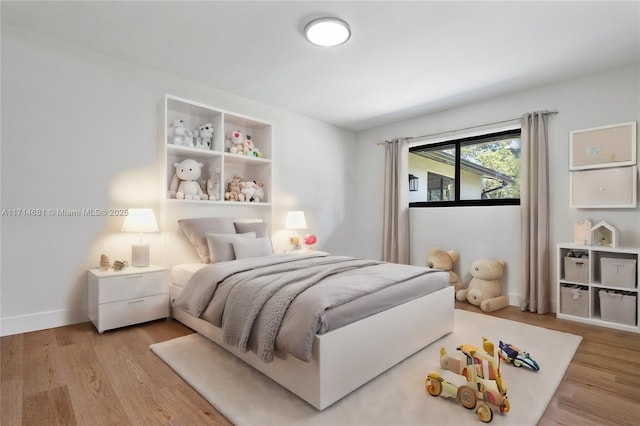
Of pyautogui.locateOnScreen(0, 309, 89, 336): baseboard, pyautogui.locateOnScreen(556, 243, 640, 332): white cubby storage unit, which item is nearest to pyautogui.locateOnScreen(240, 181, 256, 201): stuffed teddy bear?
pyautogui.locateOnScreen(0, 309, 89, 336): baseboard

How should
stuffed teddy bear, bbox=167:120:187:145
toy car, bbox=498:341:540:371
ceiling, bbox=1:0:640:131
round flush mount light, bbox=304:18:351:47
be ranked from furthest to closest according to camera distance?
1. stuffed teddy bear, bbox=167:120:187:145
2. round flush mount light, bbox=304:18:351:47
3. ceiling, bbox=1:0:640:131
4. toy car, bbox=498:341:540:371

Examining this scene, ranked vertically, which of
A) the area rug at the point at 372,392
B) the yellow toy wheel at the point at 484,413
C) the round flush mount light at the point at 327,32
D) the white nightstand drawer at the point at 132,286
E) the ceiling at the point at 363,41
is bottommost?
the area rug at the point at 372,392

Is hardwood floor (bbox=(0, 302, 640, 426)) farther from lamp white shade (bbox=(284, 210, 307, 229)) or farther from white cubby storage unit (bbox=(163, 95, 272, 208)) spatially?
lamp white shade (bbox=(284, 210, 307, 229))

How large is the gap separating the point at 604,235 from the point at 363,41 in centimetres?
291

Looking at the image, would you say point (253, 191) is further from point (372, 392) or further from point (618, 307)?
point (618, 307)

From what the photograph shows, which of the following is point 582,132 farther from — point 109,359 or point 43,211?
point 43,211

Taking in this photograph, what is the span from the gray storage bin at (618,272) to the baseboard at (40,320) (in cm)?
463

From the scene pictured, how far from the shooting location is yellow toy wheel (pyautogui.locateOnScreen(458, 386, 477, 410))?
5.32ft

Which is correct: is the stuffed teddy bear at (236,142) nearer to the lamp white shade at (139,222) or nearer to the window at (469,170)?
the lamp white shade at (139,222)

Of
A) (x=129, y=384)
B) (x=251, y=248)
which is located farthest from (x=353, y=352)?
(x=251, y=248)

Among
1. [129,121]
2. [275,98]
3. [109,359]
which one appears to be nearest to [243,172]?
[275,98]

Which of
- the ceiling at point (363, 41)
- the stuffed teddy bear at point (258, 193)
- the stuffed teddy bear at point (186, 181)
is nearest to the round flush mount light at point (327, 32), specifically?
the ceiling at point (363, 41)

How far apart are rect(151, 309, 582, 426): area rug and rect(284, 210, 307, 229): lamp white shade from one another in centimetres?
195

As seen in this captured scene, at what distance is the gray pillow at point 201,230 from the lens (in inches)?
126
